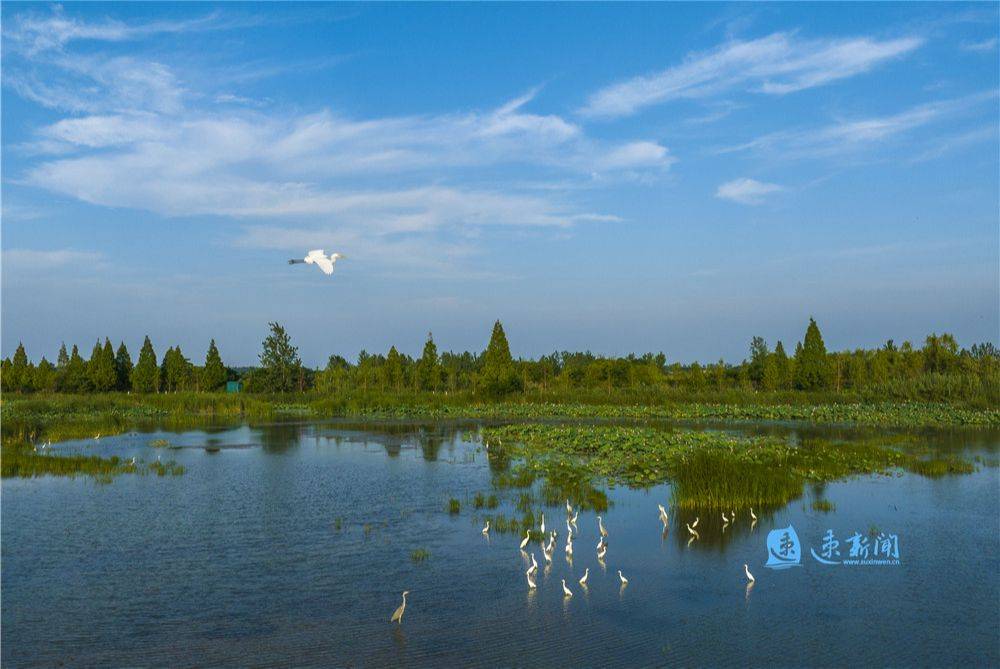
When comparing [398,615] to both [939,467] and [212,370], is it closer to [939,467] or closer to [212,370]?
[939,467]

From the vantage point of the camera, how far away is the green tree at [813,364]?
42.7m

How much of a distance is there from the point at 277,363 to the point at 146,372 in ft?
26.4

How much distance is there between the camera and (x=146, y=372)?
48.8m

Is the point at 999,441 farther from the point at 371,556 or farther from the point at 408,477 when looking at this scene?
the point at 371,556

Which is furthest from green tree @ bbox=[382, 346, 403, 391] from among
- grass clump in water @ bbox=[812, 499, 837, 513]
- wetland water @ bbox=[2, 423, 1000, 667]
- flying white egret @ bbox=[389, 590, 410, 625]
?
flying white egret @ bbox=[389, 590, 410, 625]

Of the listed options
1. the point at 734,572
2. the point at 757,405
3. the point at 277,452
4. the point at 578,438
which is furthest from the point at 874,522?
the point at 757,405

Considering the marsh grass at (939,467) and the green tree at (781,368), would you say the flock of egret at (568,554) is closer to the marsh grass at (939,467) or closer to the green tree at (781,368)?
the marsh grass at (939,467)

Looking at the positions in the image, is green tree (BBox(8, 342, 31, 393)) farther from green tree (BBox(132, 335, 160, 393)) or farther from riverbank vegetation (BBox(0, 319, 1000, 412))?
green tree (BBox(132, 335, 160, 393))

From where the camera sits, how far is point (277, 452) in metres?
23.1

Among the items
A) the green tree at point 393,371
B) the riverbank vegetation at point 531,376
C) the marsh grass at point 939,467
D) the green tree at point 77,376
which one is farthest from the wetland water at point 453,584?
the green tree at point 77,376

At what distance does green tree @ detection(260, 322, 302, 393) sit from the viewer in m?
50.0

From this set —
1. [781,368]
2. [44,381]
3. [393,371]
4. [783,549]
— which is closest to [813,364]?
[781,368]

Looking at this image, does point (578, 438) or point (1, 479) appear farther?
Result: point (578, 438)

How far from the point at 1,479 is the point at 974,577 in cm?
1864
